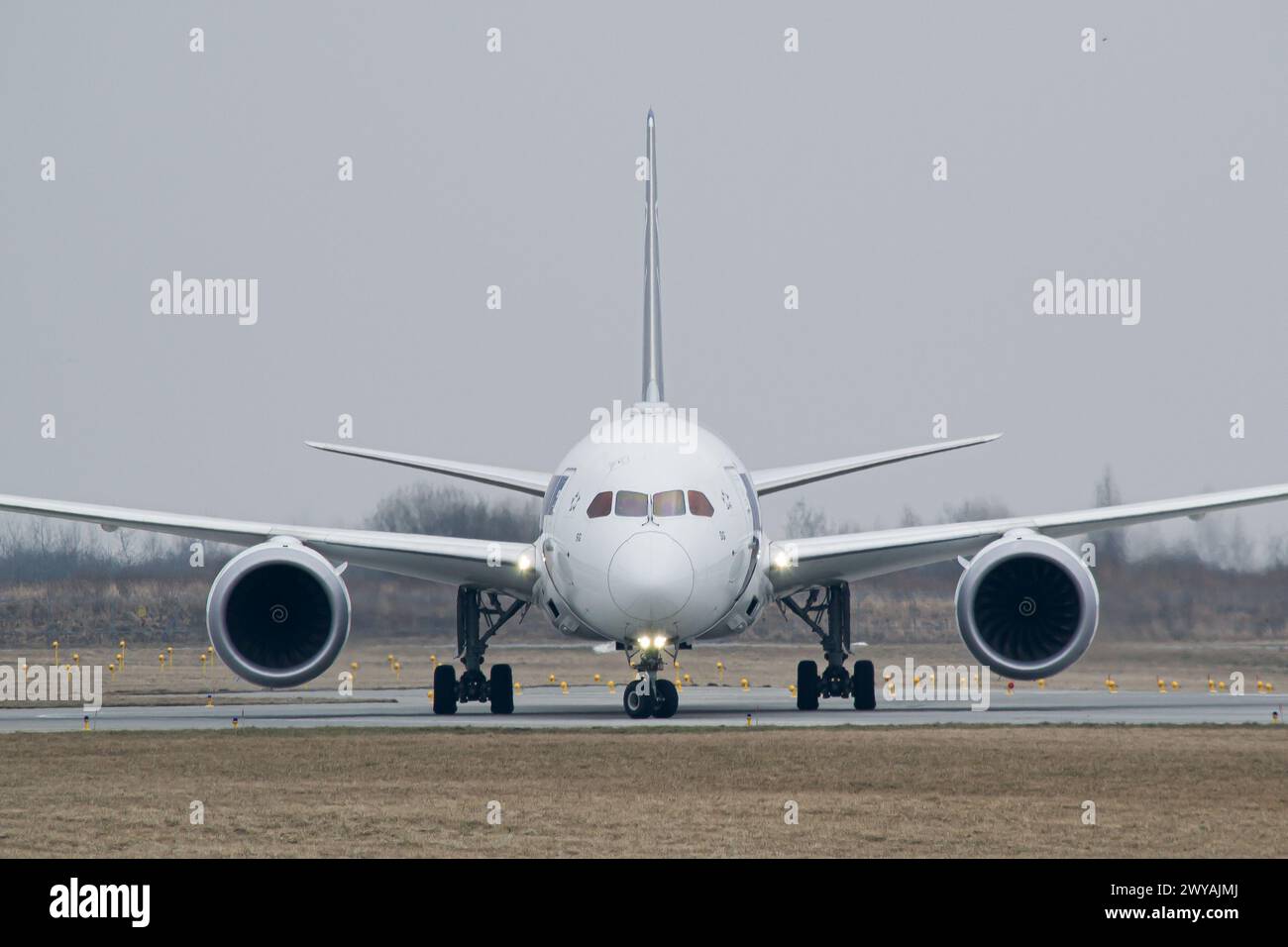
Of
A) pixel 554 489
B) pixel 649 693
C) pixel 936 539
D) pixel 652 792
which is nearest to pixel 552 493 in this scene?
pixel 554 489

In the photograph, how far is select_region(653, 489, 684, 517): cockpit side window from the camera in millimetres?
23688

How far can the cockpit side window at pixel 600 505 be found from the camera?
2395cm

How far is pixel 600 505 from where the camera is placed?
2406cm

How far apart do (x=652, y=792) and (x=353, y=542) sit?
11.4 m

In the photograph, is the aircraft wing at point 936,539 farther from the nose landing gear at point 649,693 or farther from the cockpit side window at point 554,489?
the cockpit side window at point 554,489

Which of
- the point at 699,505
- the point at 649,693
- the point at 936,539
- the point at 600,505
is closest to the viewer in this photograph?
the point at 699,505

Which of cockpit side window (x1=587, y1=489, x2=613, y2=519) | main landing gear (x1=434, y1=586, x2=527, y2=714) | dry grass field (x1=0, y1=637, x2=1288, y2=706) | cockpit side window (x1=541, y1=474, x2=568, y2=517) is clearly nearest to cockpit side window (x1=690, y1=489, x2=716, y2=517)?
cockpit side window (x1=587, y1=489, x2=613, y2=519)

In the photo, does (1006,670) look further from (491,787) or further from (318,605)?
(491,787)

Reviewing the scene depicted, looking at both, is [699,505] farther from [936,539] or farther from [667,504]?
[936,539]

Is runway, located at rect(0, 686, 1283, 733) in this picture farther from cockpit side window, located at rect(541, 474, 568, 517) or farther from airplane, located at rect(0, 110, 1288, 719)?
cockpit side window, located at rect(541, 474, 568, 517)

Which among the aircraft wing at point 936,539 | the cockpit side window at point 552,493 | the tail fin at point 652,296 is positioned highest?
the tail fin at point 652,296

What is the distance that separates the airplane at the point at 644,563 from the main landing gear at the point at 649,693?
0.03m

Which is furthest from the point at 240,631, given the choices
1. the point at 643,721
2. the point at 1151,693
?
the point at 1151,693

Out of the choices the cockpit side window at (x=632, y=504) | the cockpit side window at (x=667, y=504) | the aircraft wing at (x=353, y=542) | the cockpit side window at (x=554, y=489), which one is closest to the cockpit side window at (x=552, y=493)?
the cockpit side window at (x=554, y=489)
